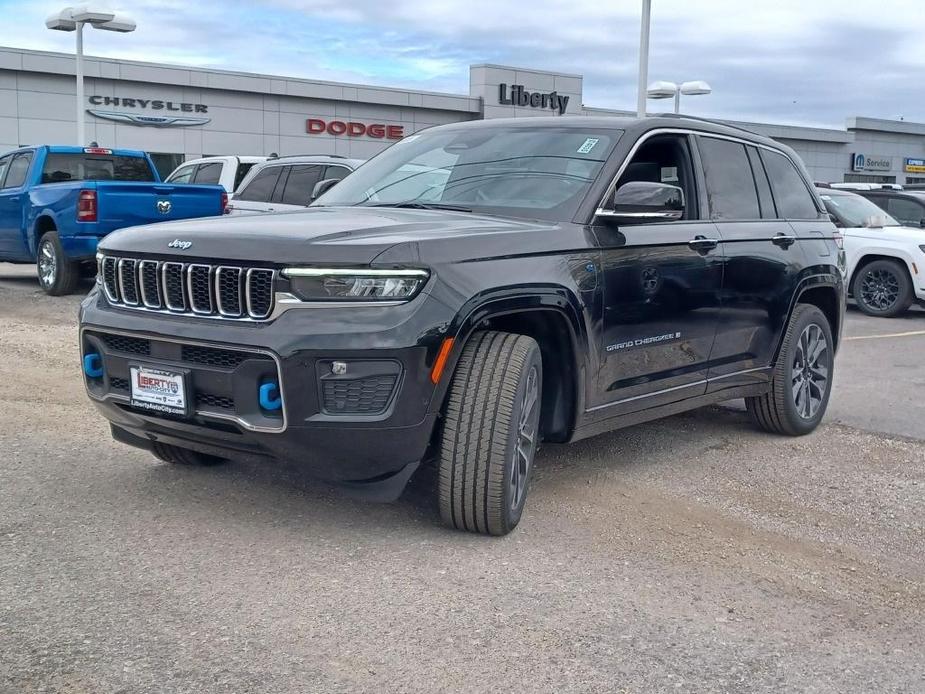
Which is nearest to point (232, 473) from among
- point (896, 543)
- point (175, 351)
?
point (175, 351)

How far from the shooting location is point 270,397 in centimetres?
388

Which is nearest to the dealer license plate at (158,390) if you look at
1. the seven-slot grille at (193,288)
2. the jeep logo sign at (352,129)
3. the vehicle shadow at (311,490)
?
the seven-slot grille at (193,288)

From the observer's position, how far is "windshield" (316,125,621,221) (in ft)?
16.2

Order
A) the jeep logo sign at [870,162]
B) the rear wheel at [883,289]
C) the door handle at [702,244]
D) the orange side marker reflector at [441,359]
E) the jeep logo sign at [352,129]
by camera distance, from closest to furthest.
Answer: the orange side marker reflector at [441,359] → the door handle at [702,244] → the rear wheel at [883,289] → the jeep logo sign at [352,129] → the jeep logo sign at [870,162]

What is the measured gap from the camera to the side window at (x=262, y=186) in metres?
13.1

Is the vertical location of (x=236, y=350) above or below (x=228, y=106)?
below

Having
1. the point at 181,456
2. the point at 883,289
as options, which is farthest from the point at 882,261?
the point at 181,456

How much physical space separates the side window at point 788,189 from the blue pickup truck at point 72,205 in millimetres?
7328

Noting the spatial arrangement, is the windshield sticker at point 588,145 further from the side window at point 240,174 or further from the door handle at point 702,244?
the side window at point 240,174

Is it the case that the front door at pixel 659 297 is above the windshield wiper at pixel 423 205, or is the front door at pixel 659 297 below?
below

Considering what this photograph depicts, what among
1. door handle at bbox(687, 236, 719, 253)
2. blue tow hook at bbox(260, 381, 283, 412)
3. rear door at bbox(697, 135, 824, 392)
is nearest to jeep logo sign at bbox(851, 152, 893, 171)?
rear door at bbox(697, 135, 824, 392)

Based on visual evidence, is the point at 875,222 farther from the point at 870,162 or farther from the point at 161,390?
the point at 870,162

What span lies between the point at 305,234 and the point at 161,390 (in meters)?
0.84

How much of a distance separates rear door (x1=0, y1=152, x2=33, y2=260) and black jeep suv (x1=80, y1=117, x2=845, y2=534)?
8.45 m
